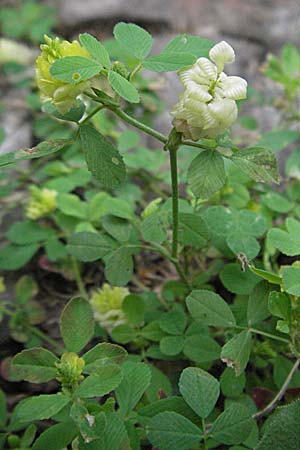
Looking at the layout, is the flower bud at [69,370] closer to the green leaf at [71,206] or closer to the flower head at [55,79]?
the flower head at [55,79]

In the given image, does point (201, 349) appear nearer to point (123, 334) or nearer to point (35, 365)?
point (123, 334)

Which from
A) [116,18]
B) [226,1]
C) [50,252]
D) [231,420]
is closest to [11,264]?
[50,252]

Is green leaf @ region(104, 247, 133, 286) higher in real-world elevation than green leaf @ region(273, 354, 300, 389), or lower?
higher

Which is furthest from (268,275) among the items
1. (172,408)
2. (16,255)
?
(16,255)

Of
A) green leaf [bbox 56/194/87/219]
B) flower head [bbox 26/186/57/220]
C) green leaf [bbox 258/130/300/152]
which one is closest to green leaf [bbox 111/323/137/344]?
green leaf [bbox 56/194/87/219]

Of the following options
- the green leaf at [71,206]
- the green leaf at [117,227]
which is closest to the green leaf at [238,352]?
the green leaf at [117,227]

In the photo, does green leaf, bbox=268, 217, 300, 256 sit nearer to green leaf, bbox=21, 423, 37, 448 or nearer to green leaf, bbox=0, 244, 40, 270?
green leaf, bbox=21, 423, 37, 448

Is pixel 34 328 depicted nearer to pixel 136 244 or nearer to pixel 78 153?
pixel 136 244
